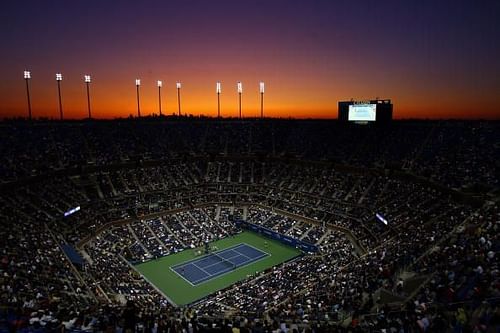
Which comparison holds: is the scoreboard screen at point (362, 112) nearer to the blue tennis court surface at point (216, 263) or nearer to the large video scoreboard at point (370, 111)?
the large video scoreboard at point (370, 111)

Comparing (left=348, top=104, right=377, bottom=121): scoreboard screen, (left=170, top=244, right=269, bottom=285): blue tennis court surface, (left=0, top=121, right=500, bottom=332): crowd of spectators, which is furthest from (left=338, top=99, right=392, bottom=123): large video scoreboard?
(left=170, top=244, right=269, bottom=285): blue tennis court surface

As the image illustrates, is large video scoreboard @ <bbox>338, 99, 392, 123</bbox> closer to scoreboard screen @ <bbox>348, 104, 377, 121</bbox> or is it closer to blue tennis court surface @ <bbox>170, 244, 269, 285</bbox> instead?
scoreboard screen @ <bbox>348, 104, 377, 121</bbox>

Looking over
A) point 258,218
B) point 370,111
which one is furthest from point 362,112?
point 258,218

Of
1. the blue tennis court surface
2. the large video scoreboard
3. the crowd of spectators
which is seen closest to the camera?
the crowd of spectators

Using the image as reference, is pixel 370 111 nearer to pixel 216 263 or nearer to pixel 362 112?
pixel 362 112

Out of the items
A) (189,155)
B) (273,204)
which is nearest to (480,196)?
(273,204)

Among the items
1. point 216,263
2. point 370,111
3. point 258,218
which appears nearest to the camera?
point 216,263
